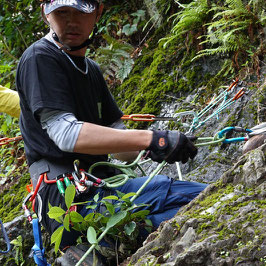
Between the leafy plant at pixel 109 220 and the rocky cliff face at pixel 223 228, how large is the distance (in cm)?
25

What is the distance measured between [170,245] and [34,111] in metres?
1.29

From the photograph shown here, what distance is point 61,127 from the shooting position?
9.84ft

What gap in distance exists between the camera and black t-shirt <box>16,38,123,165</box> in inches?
122

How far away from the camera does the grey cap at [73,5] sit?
3317mm

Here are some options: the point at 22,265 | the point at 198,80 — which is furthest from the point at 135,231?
the point at 198,80

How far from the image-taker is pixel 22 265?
16.9ft

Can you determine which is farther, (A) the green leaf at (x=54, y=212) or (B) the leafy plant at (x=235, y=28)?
(B) the leafy plant at (x=235, y=28)

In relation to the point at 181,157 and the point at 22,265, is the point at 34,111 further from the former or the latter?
the point at 22,265

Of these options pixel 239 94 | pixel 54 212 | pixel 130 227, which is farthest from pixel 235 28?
pixel 54 212

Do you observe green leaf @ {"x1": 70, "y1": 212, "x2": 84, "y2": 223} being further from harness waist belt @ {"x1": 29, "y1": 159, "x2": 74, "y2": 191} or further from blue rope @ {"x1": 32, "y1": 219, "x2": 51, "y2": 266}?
harness waist belt @ {"x1": 29, "y1": 159, "x2": 74, "y2": 191}

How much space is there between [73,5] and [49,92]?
0.71 m

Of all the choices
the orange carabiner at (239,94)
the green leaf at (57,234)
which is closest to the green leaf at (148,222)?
the green leaf at (57,234)

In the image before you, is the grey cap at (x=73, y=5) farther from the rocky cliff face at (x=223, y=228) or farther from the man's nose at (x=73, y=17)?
the rocky cliff face at (x=223, y=228)

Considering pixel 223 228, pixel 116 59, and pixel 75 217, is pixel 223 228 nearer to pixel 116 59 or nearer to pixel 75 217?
pixel 75 217
